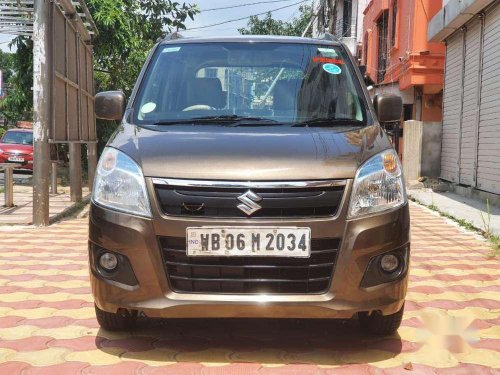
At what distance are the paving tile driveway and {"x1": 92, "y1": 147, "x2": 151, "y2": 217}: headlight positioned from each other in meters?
0.82

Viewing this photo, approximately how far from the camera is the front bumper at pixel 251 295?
303 centimetres

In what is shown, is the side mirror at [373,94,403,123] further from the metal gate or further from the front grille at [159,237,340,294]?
the metal gate

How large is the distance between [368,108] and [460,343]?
4.96 feet

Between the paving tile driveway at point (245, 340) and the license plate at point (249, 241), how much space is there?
0.60m

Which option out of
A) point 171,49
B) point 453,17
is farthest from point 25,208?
point 453,17

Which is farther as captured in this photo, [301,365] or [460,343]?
[460,343]

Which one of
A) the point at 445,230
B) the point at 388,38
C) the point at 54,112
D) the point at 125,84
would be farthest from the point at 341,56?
the point at 388,38

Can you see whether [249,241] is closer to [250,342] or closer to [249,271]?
[249,271]

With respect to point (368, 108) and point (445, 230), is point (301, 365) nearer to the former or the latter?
point (368, 108)

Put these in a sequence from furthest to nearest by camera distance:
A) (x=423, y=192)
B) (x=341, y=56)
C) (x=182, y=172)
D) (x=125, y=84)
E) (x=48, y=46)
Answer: (x=125, y=84), (x=423, y=192), (x=48, y=46), (x=341, y=56), (x=182, y=172)

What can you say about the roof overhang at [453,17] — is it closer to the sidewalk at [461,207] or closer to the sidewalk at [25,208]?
the sidewalk at [461,207]

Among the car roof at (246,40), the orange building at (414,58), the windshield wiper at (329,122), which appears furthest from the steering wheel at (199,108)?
the orange building at (414,58)

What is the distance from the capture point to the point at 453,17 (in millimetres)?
12141

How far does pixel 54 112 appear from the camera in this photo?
333 inches
